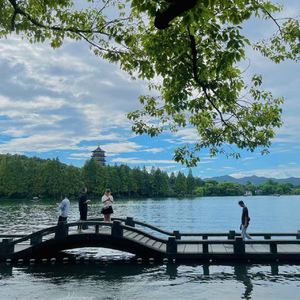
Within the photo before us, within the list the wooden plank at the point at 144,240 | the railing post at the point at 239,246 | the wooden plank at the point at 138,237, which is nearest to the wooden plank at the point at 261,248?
the railing post at the point at 239,246

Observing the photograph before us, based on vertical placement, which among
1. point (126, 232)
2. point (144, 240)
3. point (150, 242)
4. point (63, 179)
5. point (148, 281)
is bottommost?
point (148, 281)

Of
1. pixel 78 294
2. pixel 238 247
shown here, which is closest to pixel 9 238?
pixel 78 294

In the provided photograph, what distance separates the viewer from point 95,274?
52.1 ft

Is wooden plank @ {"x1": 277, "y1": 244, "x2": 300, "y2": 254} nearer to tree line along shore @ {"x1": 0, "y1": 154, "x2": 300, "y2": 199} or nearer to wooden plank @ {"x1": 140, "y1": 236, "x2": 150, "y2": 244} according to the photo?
wooden plank @ {"x1": 140, "y1": 236, "x2": 150, "y2": 244}

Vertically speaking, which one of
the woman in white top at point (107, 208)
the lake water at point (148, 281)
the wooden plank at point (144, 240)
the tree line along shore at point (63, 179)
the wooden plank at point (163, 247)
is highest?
the tree line along shore at point (63, 179)

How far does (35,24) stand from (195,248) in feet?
45.2

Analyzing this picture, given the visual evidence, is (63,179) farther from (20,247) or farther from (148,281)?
(148,281)

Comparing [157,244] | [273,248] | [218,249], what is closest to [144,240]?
[157,244]

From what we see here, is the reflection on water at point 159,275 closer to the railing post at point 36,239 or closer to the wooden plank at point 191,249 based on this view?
the wooden plank at point 191,249

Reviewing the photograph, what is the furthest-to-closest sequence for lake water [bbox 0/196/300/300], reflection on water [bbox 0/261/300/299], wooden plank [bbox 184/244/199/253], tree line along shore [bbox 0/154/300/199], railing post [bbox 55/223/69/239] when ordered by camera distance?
tree line along shore [bbox 0/154/300/199] < railing post [bbox 55/223/69/239] < wooden plank [bbox 184/244/199/253] < reflection on water [bbox 0/261/300/299] < lake water [bbox 0/196/300/300]

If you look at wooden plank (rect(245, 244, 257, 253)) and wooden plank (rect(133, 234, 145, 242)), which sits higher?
wooden plank (rect(133, 234, 145, 242))

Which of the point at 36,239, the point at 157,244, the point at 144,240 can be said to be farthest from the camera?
the point at 157,244

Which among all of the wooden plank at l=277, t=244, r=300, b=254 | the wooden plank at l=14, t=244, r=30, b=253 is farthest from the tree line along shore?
the wooden plank at l=277, t=244, r=300, b=254

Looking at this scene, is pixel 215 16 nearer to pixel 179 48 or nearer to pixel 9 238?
pixel 179 48
